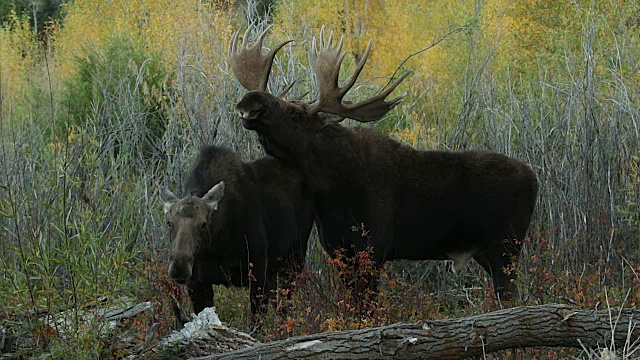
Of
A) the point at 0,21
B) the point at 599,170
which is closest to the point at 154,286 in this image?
the point at 599,170

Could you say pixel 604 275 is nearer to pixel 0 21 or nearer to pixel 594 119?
pixel 594 119

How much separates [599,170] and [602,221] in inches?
27.0

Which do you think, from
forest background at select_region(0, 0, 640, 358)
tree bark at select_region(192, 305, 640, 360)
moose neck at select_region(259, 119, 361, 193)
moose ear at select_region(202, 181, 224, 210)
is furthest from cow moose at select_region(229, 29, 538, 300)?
tree bark at select_region(192, 305, 640, 360)

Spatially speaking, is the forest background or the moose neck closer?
the forest background

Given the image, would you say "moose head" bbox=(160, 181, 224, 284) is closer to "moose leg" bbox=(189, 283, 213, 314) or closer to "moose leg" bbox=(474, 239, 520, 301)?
"moose leg" bbox=(189, 283, 213, 314)

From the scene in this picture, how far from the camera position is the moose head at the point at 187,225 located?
631 centimetres

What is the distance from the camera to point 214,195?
6758mm

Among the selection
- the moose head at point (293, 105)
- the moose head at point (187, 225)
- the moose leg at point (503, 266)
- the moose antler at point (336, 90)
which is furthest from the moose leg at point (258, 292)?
the moose leg at point (503, 266)

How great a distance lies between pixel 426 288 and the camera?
878 cm

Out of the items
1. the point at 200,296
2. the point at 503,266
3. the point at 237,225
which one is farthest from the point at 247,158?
the point at 503,266

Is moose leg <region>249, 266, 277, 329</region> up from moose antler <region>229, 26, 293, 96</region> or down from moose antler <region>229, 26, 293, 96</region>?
down

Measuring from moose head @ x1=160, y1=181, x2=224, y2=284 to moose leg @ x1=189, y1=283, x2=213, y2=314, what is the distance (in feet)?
1.56

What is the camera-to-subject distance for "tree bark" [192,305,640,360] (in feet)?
16.7

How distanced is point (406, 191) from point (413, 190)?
5 centimetres
